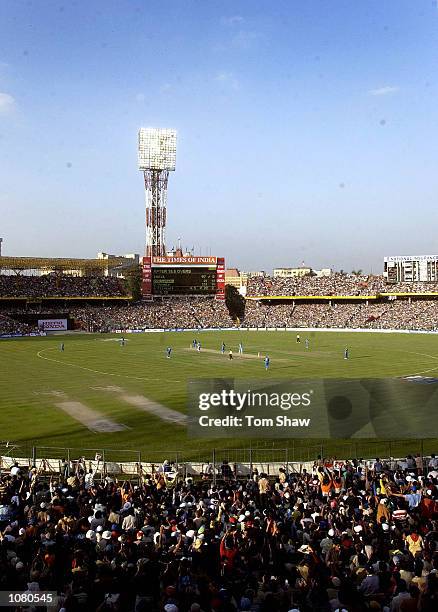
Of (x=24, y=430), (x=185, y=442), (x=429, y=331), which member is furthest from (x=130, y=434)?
(x=429, y=331)

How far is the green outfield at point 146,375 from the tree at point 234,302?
3045 centimetres

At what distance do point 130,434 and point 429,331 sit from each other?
71.7 meters

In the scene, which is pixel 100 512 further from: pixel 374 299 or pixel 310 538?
pixel 374 299

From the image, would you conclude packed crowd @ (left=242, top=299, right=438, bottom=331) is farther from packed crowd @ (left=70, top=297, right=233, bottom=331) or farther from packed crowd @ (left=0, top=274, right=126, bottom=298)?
packed crowd @ (left=0, top=274, right=126, bottom=298)

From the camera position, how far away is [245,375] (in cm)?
4250

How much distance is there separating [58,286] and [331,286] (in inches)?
2063

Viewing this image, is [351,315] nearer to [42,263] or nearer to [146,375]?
[42,263]

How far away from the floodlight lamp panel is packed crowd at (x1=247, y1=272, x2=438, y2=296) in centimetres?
2976

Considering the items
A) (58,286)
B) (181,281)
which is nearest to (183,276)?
(181,281)

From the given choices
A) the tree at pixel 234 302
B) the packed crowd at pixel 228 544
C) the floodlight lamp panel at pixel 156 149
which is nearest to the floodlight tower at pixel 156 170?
the floodlight lamp panel at pixel 156 149

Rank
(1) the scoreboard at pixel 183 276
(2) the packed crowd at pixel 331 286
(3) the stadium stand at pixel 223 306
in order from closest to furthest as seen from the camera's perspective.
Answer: (1) the scoreboard at pixel 183 276 < (3) the stadium stand at pixel 223 306 < (2) the packed crowd at pixel 331 286

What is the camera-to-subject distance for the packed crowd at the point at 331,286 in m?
115

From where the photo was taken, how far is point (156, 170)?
396 ft

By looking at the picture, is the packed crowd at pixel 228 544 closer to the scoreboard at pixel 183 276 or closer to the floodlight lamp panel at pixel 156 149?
the scoreboard at pixel 183 276
